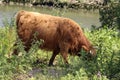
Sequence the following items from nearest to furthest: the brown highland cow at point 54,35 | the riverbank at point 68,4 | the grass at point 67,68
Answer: the grass at point 67,68, the brown highland cow at point 54,35, the riverbank at point 68,4

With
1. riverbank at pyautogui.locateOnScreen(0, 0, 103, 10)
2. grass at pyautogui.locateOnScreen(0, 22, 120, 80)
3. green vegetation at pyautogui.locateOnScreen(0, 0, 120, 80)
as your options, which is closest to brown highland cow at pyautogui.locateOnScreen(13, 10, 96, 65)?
green vegetation at pyautogui.locateOnScreen(0, 0, 120, 80)

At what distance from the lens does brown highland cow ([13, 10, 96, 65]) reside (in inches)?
414

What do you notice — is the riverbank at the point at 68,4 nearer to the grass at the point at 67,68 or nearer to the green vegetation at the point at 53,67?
the green vegetation at the point at 53,67

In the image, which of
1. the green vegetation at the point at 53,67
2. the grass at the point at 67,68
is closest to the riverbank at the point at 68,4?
the green vegetation at the point at 53,67

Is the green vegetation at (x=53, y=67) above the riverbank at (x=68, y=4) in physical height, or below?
above

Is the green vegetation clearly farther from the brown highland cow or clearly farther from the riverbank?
the riverbank

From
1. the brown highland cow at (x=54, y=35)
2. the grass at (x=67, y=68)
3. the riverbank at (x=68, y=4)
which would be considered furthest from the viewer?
the riverbank at (x=68, y=4)

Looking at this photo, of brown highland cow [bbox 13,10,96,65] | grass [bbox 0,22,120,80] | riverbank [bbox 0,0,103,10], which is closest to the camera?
grass [bbox 0,22,120,80]

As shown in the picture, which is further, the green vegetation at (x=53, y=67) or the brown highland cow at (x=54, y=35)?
the brown highland cow at (x=54, y=35)

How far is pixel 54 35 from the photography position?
10.6 metres

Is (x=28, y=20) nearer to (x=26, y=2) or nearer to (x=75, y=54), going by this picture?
(x=75, y=54)

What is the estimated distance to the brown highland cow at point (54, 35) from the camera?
10508 millimetres

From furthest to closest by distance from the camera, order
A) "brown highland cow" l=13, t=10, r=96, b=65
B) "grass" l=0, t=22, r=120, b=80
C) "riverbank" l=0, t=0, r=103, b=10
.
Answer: "riverbank" l=0, t=0, r=103, b=10 → "brown highland cow" l=13, t=10, r=96, b=65 → "grass" l=0, t=22, r=120, b=80

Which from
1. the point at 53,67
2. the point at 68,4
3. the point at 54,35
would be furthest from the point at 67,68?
the point at 68,4
